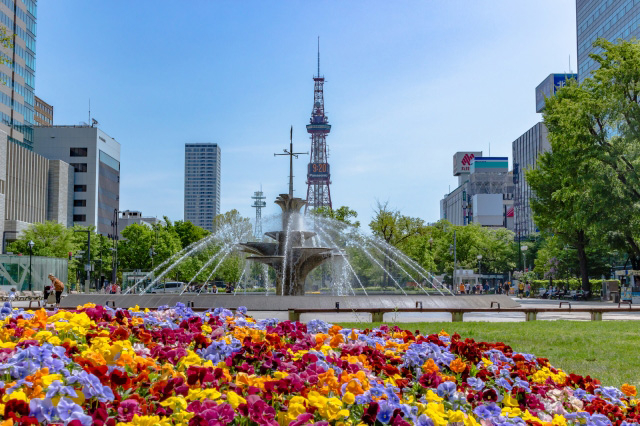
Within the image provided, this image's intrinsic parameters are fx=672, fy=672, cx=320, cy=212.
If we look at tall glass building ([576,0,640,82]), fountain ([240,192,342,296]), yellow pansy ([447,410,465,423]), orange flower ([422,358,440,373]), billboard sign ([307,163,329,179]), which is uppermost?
tall glass building ([576,0,640,82])

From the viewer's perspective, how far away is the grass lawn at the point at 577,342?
981 cm

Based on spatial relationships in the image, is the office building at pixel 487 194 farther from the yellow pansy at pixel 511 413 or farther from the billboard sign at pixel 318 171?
the yellow pansy at pixel 511 413

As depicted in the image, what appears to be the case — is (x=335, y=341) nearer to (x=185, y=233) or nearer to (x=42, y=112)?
(x=185, y=233)

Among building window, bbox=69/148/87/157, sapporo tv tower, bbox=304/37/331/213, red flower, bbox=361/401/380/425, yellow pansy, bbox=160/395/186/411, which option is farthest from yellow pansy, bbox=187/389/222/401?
sapporo tv tower, bbox=304/37/331/213

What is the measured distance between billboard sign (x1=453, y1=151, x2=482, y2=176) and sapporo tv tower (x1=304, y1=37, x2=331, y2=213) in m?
50.8

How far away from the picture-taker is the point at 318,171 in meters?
137

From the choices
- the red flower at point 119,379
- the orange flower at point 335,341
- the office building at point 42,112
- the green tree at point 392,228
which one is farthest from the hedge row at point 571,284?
the office building at point 42,112

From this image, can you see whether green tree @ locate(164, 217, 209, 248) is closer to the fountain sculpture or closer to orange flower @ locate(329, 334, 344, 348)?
the fountain sculpture

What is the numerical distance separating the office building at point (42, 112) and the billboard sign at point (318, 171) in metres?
55.3

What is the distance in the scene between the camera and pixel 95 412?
3.25 m

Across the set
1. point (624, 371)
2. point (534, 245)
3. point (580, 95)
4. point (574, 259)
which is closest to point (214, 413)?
point (624, 371)

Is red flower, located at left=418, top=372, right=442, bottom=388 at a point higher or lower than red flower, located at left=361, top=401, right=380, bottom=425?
lower

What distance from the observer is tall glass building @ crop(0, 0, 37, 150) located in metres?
74.0

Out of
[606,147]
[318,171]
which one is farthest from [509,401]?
[318,171]
